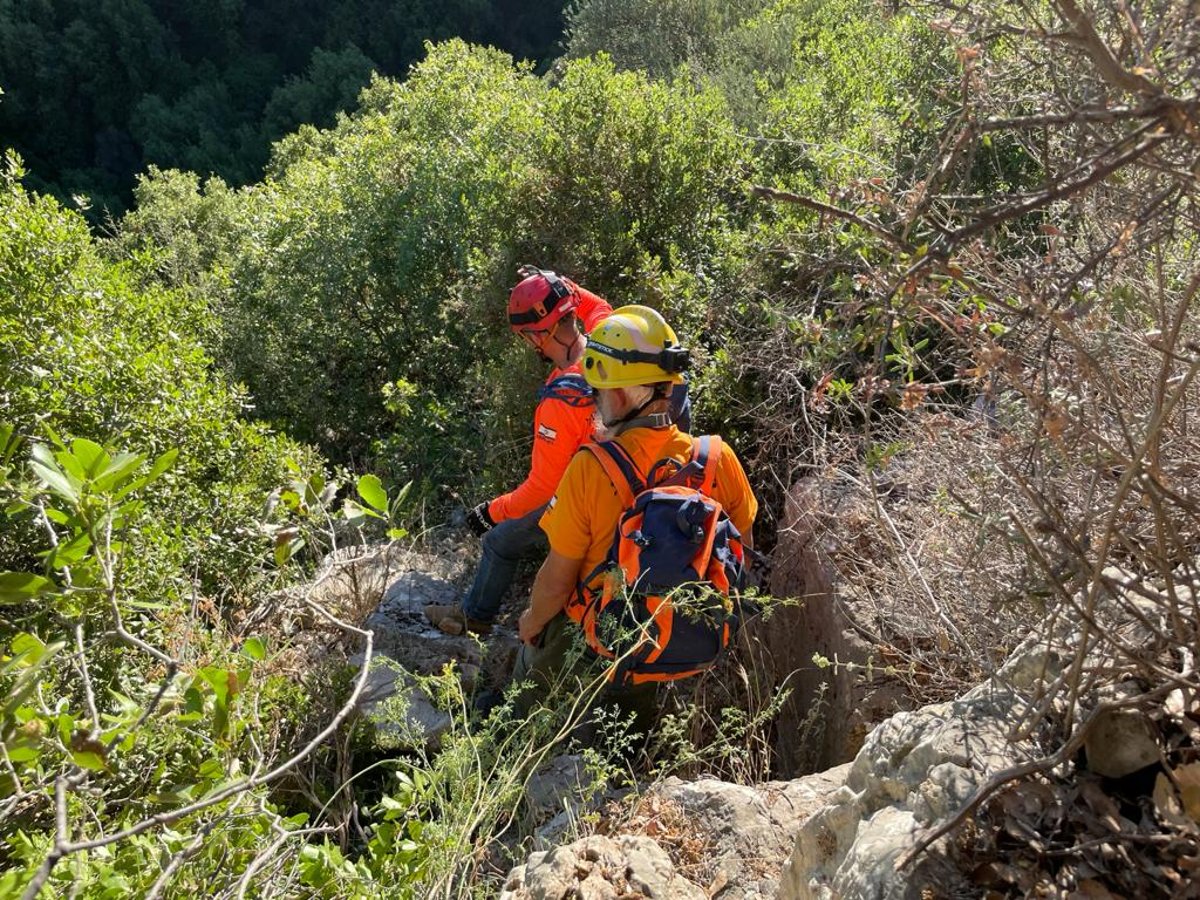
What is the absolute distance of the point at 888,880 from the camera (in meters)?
2.09

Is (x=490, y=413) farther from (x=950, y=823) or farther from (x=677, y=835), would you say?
(x=950, y=823)

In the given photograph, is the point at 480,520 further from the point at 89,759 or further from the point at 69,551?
the point at 89,759

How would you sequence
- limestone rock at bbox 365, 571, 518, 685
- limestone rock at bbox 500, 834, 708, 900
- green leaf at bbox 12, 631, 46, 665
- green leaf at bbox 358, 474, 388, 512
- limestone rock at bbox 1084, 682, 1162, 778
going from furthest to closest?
limestone rock at bbox 365, 571, 518, 685 < limestone rock at bbox 500, 834, 708, 900 < green leaf at bbox 358, 474, 388, 512 < limestone rock at bbox 1084, 682, 1162, 778 < green leaf at bbox 12, 631, 46, 665

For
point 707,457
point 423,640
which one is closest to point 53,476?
point 707,457

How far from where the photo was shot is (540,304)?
173 inches

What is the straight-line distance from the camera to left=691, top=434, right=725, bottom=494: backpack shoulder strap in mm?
3518

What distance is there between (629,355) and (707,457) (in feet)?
1.52

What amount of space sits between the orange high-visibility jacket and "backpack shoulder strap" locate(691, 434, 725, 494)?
56 cm

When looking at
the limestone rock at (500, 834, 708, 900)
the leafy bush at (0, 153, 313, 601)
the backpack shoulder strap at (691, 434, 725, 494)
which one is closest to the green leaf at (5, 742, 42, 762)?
the limestone rock at (500, 834, 708, 900)

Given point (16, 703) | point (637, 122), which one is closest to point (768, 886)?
point (16, 703)

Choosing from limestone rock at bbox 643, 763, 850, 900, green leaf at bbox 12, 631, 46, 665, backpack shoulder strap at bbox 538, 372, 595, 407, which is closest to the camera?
green leaf at bbox 12, 631, 46, 665

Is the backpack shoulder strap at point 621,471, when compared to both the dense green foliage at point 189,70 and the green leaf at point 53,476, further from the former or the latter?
the dense green foliage at point 189,70

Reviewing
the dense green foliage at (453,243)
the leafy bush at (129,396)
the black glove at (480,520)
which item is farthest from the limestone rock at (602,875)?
the dense green foliage at (453,243)

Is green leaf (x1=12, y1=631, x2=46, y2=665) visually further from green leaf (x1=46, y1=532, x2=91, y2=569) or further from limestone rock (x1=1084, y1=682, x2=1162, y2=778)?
limestone rock (x1=1084, y1=682, x2=1162, y2=778)
